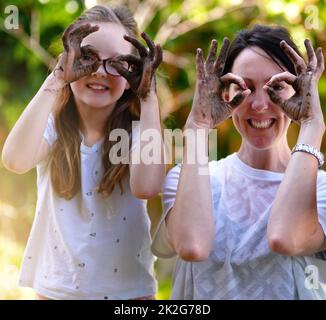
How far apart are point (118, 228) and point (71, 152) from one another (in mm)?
188

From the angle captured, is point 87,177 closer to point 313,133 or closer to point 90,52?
point 90,52

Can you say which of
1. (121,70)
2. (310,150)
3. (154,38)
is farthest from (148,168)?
(154,38)

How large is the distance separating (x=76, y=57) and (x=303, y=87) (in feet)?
1.38

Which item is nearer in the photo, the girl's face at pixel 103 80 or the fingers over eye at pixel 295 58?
the fingers over eye at pixel 295 58

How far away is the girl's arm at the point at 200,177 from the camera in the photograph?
110 centimetres

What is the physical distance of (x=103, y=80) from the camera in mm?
1243

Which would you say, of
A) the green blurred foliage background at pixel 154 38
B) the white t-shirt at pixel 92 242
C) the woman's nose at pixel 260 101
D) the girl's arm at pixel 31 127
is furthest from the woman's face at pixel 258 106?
the green blurred foliage background at pixel 154 38

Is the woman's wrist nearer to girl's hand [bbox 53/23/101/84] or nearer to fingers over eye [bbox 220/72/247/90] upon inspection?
fingers over eye [bbox 220/72/247/90]

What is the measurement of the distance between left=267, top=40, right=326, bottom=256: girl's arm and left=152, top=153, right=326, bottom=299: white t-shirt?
0.05 m

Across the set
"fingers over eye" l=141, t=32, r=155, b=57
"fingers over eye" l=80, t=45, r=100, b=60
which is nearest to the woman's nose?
"fingers over eye" l=141, t=32, r=155, b=57

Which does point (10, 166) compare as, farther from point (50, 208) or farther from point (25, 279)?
point (25, 279)

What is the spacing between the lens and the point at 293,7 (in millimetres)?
2438

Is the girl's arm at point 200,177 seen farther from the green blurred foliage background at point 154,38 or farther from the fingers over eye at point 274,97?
the green blurred foliage background at point 154,38

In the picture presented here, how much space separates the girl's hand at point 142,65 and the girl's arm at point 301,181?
0.21 m
